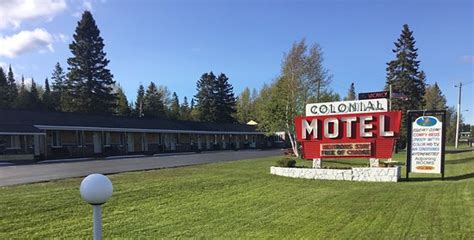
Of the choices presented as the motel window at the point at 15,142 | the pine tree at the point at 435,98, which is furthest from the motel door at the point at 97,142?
the pine tree at the point at 435,98

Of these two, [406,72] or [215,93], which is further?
[215,93]

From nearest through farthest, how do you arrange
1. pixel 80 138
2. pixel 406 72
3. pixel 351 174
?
pixel 351 174
pixel 80 138
pixel 406 72

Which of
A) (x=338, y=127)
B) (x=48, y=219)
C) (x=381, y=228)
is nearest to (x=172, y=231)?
(x=48, y=219)

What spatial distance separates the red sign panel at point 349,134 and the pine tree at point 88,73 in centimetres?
4305

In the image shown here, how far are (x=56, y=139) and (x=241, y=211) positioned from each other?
26.7 meters

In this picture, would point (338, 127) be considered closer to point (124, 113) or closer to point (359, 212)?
point (359, 212)

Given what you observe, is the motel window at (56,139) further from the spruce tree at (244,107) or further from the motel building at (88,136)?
the spruce tree at (244,107)

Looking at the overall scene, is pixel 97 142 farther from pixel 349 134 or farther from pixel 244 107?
pixel 244 107

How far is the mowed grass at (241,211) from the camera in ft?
22.9

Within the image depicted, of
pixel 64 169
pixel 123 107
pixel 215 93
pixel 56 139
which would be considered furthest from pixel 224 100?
pixel 64 169

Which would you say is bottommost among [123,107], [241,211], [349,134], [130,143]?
[241,211]

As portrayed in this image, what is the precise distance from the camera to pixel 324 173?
1614cm

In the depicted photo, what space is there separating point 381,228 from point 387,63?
48.3m

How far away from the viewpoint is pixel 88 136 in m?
34.2
